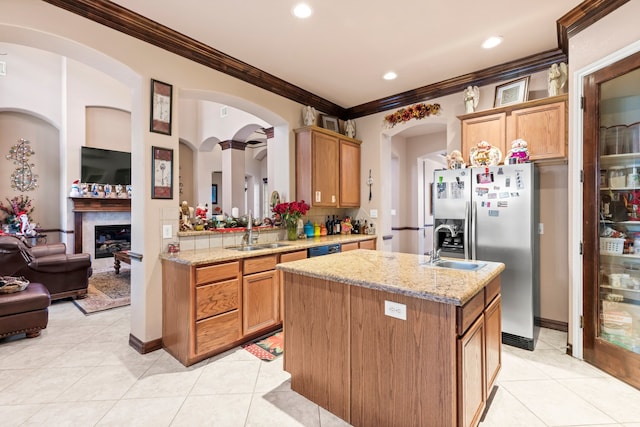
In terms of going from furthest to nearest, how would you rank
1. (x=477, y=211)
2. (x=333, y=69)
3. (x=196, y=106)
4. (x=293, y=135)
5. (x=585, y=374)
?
(x=196, y=106), (x=293, y=135), (x=333, y=69), (x=477, y=211), (x=585, y=374)

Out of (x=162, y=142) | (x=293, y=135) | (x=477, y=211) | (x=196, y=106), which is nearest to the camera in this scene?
(x=162, y=142)

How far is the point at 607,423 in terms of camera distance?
1.79m

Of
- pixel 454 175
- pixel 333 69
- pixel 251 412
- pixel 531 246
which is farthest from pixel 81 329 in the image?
pixel 531 246

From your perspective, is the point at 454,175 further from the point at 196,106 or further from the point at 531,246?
the point at 196,106

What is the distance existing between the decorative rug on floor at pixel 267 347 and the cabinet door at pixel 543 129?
3063mm

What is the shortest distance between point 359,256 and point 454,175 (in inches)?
60.3

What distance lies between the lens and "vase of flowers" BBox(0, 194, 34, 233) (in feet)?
17.9

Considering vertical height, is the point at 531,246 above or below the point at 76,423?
above

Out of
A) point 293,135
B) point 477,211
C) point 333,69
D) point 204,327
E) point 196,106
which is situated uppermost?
point 196,106

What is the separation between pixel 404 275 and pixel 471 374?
22.9 inches

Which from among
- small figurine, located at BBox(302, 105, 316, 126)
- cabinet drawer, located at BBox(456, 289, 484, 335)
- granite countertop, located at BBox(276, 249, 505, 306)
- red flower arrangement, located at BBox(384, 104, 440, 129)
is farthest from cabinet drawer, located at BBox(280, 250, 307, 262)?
red flower arrangement, located at BBox(384, 104, 440, 129)

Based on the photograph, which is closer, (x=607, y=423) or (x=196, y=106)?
(x=607, y=423)

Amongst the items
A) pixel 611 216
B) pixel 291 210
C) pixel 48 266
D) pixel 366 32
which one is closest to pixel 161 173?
pixel 291 210

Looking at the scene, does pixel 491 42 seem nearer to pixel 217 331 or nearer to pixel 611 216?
pixel 611 216
